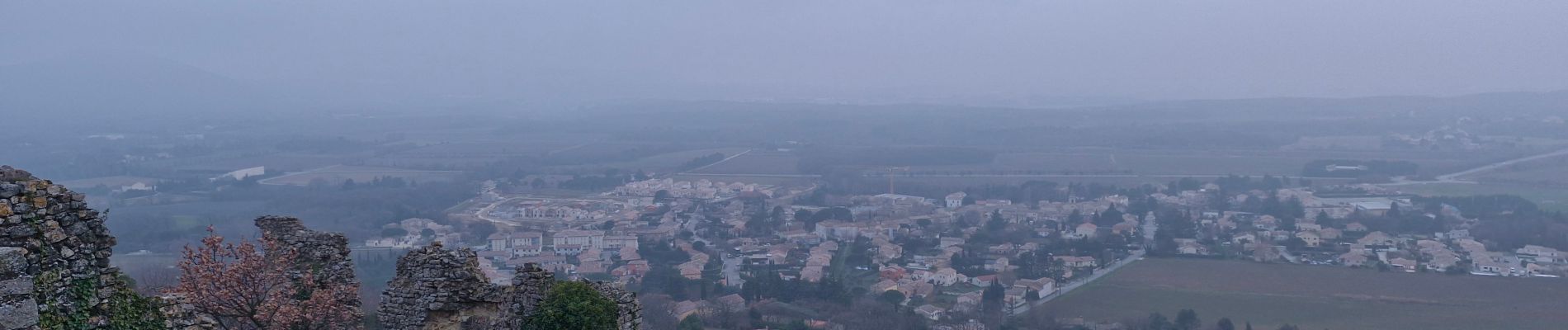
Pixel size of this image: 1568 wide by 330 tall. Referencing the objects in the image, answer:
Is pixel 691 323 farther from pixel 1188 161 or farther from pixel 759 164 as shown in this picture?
pixel 1188 161

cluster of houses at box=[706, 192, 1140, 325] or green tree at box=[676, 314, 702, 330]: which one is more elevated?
green tree at box=[676, 314, 702, 330]

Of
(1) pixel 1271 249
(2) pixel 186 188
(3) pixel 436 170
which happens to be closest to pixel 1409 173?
(1) pixel 1271 249

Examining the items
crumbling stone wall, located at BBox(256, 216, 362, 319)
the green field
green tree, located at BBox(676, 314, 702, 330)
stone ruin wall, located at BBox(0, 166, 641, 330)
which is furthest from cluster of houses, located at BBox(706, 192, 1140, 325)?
stone ruin wall, located at BBox(0, 166, 641, 330)

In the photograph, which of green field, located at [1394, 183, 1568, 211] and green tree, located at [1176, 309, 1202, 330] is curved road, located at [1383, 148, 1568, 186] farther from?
green tree, located at [1176, 309, 1202, 330]

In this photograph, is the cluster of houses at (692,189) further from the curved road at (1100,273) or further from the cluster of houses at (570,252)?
the curved road at (1100,273)

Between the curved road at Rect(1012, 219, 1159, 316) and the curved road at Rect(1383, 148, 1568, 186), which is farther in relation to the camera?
the curved road at Rect(1383, 148, 1568, 186)

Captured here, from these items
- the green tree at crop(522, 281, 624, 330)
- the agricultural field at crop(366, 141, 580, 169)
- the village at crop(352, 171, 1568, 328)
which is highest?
the green tree at crop(522, 281, 624, 330)

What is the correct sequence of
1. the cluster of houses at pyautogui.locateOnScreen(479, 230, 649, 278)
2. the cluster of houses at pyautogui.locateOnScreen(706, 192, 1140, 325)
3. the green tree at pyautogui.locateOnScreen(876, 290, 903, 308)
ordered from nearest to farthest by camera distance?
1. the green tree at pyautogui.locateOnScreen(876, 290, 903, 308)
2. the cluster of houses at pyautogui.locateOnScreen(479, 230, 649, 278)
3. the cluster of houses at pyautogui.locateOnScreen(706, 192, 1140, 325)

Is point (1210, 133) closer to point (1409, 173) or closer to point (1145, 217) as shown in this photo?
point (1409, 173)
